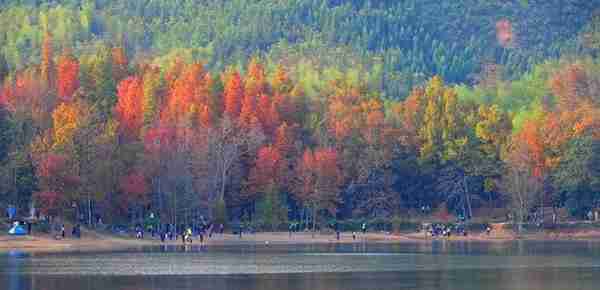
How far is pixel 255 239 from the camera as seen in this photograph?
383 feet

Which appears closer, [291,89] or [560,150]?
[560,150]

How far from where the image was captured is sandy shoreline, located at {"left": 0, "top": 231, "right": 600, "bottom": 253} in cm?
10075

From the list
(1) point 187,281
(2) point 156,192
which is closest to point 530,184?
(2) point 156,192

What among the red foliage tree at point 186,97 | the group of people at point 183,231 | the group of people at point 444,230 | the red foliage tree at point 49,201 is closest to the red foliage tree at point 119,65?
the red foliage tree at point 186,97

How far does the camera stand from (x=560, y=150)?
428 ft

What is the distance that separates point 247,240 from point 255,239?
1.52m

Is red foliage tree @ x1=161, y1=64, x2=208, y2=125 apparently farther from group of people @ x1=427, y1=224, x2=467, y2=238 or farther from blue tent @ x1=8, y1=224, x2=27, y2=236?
group of people @ x1=427, y1=224, x2=467, y2=238

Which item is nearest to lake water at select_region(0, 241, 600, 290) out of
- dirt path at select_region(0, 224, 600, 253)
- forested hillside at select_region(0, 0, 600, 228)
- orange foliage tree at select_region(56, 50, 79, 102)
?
dirt path at select_region(0, 224, 600, 253)

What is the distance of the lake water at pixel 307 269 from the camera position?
66538 millimetres

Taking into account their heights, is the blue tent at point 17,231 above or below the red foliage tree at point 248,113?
below

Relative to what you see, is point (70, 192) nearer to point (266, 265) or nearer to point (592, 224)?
point (266, 265)

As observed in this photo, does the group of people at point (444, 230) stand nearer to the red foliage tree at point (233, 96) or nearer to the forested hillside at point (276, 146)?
the forested hillside at point (276, 146)

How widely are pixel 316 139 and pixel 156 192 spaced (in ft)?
68.8

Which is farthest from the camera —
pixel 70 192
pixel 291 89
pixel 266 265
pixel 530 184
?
pixel 291 89
